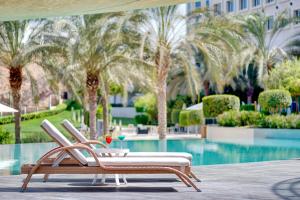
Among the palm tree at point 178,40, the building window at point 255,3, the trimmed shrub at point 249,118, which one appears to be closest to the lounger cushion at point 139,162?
the palm tree at point 178,40

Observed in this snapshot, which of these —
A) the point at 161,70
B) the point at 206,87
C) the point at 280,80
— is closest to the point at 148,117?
the point at 206,87

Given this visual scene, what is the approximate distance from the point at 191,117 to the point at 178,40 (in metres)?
9.49

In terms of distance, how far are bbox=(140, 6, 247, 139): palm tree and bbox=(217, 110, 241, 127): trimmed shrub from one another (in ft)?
13.6

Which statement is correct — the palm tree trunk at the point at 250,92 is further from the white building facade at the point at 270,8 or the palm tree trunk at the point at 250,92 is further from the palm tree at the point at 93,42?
the palm tree at the point at 93,42

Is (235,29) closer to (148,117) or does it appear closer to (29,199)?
(148,117)

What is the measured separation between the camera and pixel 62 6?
9.49m

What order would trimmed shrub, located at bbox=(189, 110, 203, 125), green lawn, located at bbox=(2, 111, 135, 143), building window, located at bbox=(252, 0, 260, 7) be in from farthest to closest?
1. building window, located at bbox=(252, 0, 260, 7)
2. trimmed shrub, located at bbox=(189, 110, 203, 125)
3. green lawn, located at bbox=(2, 111, 135, 143)

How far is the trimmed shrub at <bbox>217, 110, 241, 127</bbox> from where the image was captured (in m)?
28.9

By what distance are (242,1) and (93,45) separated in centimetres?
3785

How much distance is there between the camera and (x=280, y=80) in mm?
32625

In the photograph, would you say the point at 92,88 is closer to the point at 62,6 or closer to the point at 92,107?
the point at 92,107

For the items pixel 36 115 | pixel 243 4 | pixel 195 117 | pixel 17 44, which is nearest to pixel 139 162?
pixel 17 44

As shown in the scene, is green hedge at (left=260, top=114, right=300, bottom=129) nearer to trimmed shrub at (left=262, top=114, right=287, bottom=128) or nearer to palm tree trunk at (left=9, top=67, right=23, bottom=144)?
trimmed shrub at (left=262, top=114, right=287, bottom=128)

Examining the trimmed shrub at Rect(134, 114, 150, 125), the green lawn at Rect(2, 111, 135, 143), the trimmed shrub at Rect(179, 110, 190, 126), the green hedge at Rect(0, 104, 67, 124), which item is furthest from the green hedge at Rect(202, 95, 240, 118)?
the green hedge at Rect(0, 104, 67, 124)
